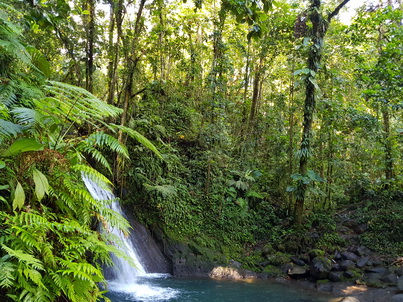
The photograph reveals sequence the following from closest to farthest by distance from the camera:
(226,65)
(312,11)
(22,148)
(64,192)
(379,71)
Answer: (22,148) < (64,192) < (379,71) < (312,11) < (226,65)

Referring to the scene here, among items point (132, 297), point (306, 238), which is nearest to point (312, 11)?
point (306, 238)

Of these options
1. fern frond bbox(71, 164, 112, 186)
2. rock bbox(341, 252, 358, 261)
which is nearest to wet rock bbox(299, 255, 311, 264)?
rock bbox(341, 252, 358, 261)

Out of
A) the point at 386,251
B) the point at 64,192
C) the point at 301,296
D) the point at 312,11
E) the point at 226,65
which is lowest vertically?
the point at 301,296

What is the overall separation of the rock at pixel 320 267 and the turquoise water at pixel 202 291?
73 centimetres

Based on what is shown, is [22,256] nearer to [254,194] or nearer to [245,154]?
[254,194]

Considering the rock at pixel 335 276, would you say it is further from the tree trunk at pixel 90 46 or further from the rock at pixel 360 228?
the tree trunk at pixel 90 46

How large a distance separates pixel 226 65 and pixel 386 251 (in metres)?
7.66

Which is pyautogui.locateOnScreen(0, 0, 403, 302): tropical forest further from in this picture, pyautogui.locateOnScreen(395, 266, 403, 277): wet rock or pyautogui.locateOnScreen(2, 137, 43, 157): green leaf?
pyautogui.locateOnScreen(2, 137, 43, 157): green leaf

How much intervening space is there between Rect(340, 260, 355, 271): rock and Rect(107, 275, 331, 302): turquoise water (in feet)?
4.54

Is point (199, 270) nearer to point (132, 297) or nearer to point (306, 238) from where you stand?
point (132, 297)

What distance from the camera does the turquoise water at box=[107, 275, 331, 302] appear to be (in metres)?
6.58

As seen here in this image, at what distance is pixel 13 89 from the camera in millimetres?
2213

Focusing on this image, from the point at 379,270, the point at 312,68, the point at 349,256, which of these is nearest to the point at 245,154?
the point at 312,68

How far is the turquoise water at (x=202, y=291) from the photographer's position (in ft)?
21.6
